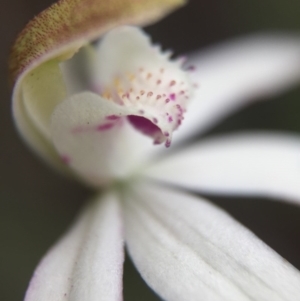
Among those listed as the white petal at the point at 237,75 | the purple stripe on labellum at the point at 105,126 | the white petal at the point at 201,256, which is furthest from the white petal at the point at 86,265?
the white petal at the point at 237,75

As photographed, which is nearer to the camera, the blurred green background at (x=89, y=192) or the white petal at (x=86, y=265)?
the white petal at (x=86, y=265)

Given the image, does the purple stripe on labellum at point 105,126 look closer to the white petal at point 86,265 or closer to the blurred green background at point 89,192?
the white petal at point 86,265

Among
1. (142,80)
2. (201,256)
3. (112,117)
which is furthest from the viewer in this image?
(142,80)

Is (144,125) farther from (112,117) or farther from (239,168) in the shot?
(239,168)

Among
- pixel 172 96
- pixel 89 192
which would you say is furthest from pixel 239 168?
pixel 89 192

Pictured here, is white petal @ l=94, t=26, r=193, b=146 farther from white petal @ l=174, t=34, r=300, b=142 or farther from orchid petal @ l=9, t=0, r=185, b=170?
white petal @ l=174, t=34, r=300, b=142

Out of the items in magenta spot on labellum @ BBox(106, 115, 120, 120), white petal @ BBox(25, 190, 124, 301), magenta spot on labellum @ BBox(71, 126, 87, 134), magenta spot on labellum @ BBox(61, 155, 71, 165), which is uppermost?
magenta spot on labellum @ BBox(106, 115, 120, 120)

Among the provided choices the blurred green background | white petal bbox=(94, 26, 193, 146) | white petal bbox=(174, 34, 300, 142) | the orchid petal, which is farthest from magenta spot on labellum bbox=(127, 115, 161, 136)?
white petal bbox=(174, 34, 300, 142)
